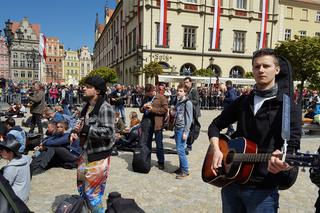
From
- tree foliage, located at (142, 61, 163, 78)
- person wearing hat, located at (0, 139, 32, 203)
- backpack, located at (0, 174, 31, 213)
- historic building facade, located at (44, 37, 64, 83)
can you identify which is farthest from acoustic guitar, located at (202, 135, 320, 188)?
historic building facade, located at (44, 37, 64, 83)

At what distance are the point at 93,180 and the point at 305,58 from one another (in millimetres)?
18709

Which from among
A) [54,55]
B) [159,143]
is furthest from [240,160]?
[54,55]

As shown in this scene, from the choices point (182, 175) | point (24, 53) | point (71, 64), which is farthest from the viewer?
point (71, 64)

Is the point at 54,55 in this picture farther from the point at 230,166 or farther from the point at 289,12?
the point at 230,166

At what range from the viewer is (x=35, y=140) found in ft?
26.2

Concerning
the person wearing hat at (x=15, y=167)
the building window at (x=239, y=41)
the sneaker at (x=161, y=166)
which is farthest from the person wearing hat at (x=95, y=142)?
the building window at (x=239, y=41)

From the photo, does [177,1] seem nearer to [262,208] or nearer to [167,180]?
[167,180]

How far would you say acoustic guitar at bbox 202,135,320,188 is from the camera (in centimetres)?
178

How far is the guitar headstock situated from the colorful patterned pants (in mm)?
2158

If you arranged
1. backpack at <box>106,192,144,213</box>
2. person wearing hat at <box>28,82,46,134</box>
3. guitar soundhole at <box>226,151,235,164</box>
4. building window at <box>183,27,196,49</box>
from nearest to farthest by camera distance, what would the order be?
guitar soundhole at <box>226,151,235,164</box> < backpack at <box>106,192,144,213</box> < person wearing hat at <box>28,82,46,134</box> < building window at <box>183,27,196,49</box>

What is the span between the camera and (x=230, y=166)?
7.29 ft

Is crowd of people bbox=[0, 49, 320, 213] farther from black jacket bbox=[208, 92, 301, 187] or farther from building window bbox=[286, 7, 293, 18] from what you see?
building window bbox=[286, 7, 293, 18]

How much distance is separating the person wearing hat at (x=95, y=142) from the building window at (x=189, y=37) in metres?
32.6

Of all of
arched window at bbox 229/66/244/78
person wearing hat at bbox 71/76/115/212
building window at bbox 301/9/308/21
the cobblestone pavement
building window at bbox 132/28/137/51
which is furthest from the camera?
building window at bbox 301/9/308/21
